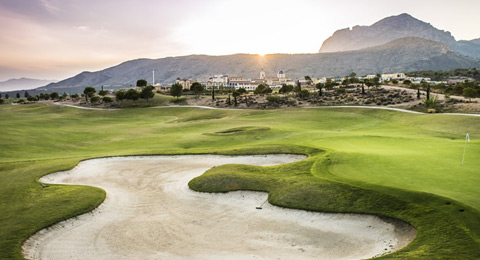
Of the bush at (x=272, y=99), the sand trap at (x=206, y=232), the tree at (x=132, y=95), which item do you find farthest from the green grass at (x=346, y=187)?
the tree at (x=132, y=95)

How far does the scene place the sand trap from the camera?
498 inches

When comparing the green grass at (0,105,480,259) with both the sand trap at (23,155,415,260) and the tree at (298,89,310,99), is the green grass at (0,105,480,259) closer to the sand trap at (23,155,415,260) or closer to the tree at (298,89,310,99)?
the sand trap at (23,155,415,260)

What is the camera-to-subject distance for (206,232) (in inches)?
570

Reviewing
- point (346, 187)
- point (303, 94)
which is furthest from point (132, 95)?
point (346, 187)

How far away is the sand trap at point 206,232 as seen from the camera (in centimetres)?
1264

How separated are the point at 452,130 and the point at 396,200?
37263 millimetres

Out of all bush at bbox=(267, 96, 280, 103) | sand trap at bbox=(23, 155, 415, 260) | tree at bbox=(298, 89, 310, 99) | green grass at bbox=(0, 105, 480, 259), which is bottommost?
sand trap at bbox=(23, 155, 415, 260)

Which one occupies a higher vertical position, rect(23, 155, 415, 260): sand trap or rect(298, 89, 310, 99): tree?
rect(298, 89, 310, 99): tree

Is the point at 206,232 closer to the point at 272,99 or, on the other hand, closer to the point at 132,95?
the point at 272,99

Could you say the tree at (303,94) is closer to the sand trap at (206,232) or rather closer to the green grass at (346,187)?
the green grass at (346,187)

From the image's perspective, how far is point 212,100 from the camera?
10844 cm

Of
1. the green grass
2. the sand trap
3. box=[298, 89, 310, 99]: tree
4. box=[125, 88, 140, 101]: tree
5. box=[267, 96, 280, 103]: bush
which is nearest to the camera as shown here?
the green grass

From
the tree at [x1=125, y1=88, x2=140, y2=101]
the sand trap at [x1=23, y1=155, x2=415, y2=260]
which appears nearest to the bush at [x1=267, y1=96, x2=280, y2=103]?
the tree at [x1=125, y1=88, x2=140, y2=101]

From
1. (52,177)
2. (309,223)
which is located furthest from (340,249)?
(52,177)
